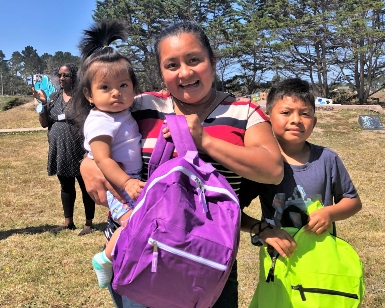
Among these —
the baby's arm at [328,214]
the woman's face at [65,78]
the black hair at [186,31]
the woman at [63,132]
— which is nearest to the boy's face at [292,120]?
the baby's arm at [328,214]

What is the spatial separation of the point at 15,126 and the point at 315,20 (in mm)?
17458

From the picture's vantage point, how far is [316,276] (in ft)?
4.84

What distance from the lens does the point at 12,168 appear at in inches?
362

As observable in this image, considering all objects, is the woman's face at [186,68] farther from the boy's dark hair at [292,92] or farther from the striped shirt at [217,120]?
the boy's dark hair at [292,92]

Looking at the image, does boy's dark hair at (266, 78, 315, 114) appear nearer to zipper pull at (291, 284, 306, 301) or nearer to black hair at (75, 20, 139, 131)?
black hair at (75, 20, 139, 131)

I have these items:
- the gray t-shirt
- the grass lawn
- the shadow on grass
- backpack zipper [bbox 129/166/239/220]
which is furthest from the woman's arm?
the shadow on grass

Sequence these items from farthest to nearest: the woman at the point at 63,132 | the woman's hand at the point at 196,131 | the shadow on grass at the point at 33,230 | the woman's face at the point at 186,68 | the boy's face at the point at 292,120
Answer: the shadow on grass at the point at 33,230 < the woman at the point at 63,132 < the boy's face at the point at 292,120 < the woman's face at the point at 186,68 < the woman's hand at the point at 196,131

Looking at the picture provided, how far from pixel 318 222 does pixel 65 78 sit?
386 cm

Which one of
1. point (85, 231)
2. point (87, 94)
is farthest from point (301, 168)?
point (85, 231)

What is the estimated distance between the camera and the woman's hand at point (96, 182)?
1517 millimetres

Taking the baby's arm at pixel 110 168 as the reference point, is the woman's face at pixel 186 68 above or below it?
above

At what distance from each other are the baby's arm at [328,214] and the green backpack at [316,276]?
0.11ft

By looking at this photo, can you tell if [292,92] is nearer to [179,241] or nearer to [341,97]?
[179,241]

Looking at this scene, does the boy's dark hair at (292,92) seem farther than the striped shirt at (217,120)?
Yes
